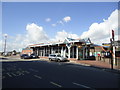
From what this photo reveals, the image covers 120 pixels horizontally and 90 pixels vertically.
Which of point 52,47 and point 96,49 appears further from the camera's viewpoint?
point 96,49

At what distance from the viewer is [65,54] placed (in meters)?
38.5

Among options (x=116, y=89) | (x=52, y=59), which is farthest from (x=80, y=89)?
(x=52, y=59)

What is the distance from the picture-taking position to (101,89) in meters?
8.17

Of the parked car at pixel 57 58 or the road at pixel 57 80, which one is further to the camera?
the parked car at pixel 57 58

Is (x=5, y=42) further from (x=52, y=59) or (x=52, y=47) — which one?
(x=52, y=59)

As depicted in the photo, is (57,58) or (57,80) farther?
(57,58)

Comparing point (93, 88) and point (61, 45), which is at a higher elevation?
point (61, 45)

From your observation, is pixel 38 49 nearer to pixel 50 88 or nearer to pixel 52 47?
pixel 52 47

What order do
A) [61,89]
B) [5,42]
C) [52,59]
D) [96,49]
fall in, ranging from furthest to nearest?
[5,42], [96,49], [52,59], [61,89]

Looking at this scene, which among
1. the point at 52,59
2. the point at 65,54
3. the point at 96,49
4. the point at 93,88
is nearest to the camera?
the point at 93,88

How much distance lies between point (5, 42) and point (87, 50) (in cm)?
3677

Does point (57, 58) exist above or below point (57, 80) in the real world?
above

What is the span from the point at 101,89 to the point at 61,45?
102 ft

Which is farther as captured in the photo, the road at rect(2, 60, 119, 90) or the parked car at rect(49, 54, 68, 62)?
the parked car at rect(49, 54, 68, 62)
